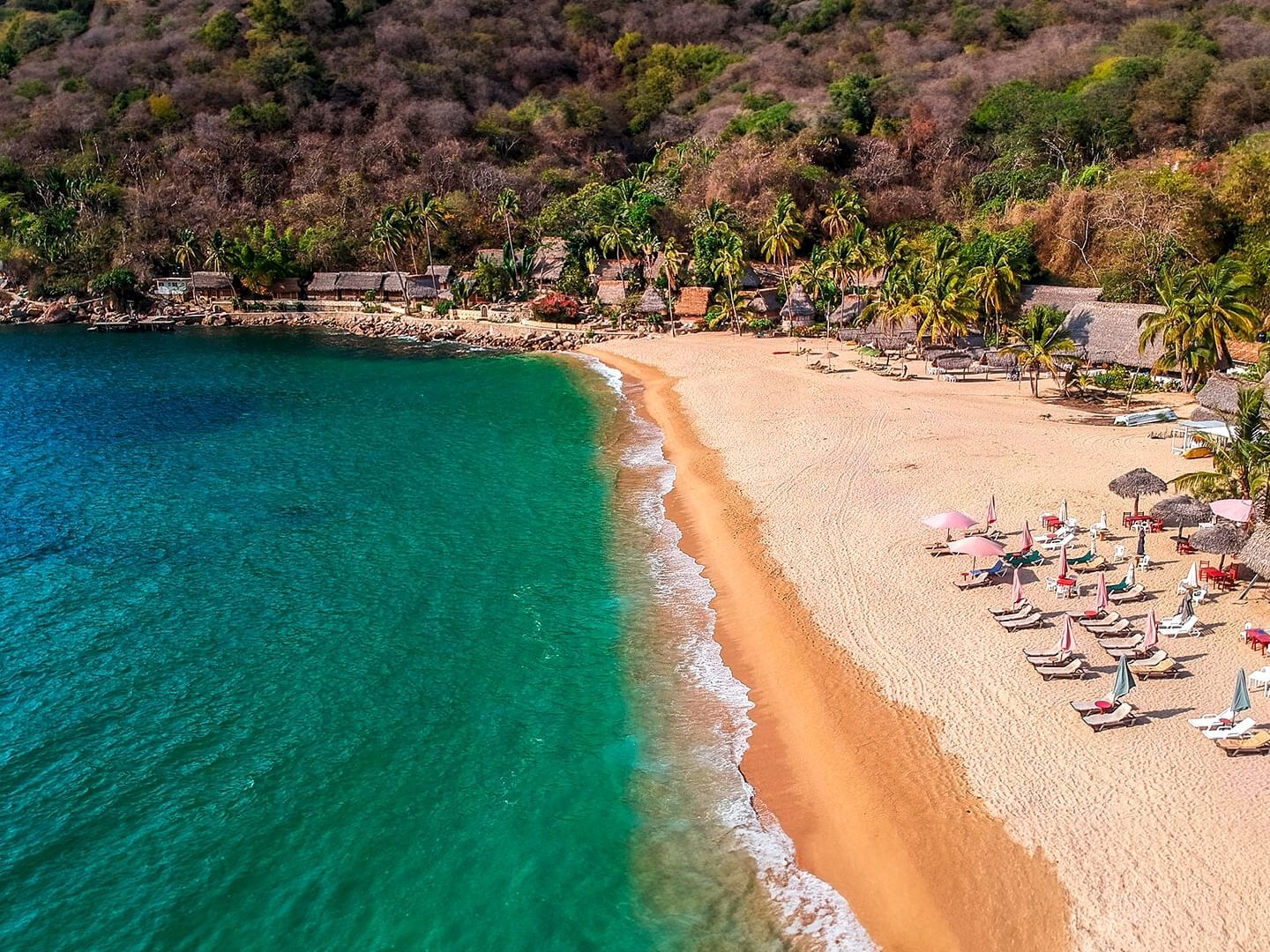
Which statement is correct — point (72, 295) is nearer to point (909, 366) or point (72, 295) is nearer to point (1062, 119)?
point (909, 366)

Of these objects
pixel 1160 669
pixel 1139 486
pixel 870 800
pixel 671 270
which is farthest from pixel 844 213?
pixel 870 800

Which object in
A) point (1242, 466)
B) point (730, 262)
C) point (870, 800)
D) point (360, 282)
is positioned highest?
point (730, 262)

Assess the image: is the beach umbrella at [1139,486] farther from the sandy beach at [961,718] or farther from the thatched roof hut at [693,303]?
the thatched roof hut at [693,303]

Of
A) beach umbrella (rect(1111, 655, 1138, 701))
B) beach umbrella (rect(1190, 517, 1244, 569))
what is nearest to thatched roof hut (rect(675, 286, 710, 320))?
beach umbrella (rect(1190, 517, 1244, 569))

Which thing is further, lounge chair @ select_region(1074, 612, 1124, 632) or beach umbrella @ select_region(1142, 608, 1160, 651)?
lounge chair @ select_region(1074, 612, 1124, 632)

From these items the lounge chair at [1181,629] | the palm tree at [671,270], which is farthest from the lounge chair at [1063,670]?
the palm tree at [671,270]

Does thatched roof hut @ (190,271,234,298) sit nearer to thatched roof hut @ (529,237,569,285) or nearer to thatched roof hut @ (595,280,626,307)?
thatched roof hut @ (529,237,569,285)

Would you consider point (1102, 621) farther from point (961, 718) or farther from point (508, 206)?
point (508, 206)
